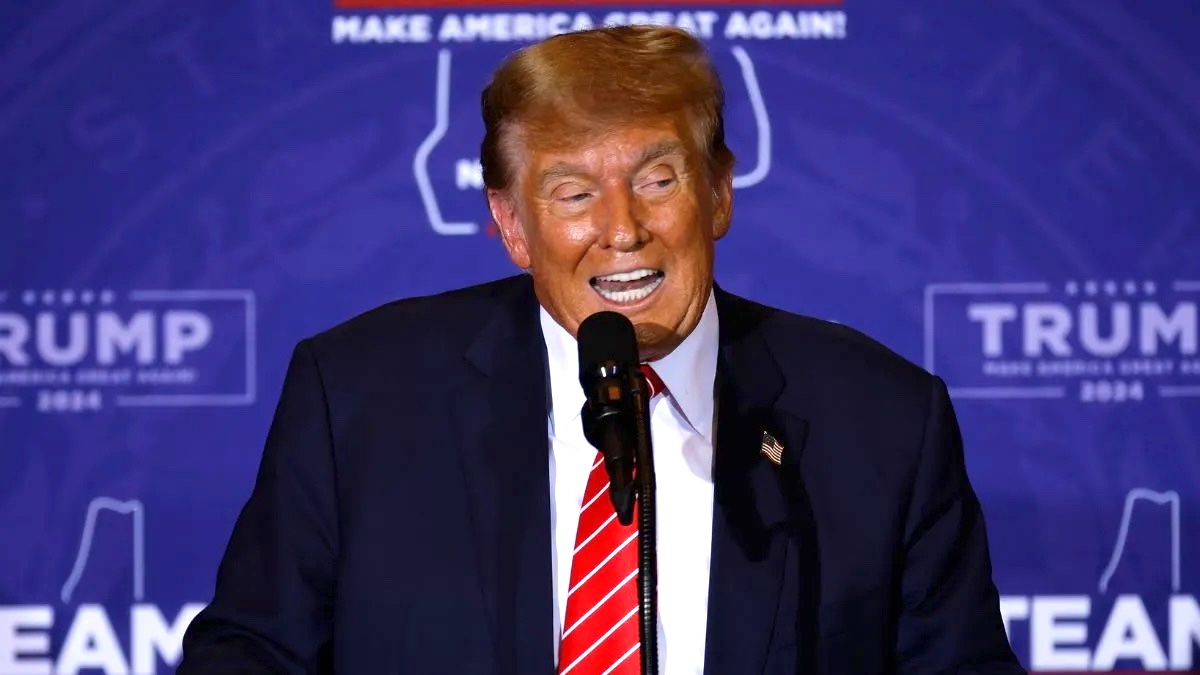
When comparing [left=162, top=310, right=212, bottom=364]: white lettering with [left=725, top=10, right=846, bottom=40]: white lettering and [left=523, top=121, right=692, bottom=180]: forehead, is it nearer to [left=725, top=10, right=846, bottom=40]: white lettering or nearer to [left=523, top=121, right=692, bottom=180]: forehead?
[left=725, top=10, right=846, bottom=40]: white lettering

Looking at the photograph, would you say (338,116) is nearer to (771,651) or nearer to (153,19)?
(153,19)

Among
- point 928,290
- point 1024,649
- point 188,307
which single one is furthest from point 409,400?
point 1024,649

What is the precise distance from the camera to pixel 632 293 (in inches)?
79.9

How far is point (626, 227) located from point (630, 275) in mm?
69

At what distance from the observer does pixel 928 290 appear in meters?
3.44

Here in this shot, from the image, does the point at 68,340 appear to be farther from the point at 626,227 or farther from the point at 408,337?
the point at 626,227

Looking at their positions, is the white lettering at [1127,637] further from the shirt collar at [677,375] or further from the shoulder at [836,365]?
the shirt collar at [677,375]

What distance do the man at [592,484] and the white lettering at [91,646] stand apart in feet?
5.02

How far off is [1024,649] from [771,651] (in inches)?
68.7

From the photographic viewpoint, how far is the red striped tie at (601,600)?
192 cm

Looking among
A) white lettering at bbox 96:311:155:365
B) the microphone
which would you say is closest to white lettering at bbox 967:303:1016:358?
white lettering at bbox 96:311:155:365

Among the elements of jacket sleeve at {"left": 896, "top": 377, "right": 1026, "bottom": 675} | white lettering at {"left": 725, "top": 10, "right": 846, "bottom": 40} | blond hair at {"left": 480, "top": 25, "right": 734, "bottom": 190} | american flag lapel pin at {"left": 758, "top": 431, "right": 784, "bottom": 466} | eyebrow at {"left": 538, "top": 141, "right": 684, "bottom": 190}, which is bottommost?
jacket sleeve at {"left": 896, "top": 377, "right": 1026, "bottom": 675}

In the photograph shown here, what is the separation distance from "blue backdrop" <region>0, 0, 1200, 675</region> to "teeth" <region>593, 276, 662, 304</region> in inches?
55.7

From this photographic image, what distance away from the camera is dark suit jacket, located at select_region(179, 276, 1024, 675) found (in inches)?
77.2
